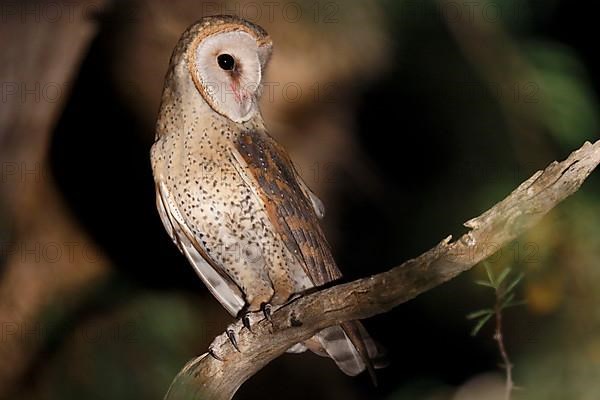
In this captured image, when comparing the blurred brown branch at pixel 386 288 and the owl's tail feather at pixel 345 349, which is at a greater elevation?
the blurred brown branch at pixel 386 288

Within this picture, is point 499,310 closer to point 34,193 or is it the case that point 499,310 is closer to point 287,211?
point 287,211

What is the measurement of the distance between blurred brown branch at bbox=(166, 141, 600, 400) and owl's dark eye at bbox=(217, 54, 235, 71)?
464 millimetres

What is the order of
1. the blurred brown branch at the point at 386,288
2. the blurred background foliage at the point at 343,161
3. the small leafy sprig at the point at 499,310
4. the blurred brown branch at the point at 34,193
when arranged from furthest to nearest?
the blurred brown branch at the point at 34,193 → the blurred background foliage at the point at 343,161 → the small leafy sprig at the point at 499,310 → the blurred brown branch at the point at 386,288

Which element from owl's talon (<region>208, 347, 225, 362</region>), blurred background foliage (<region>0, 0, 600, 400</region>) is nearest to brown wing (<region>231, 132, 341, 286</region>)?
owl's talon (<region>208, 347, 225, 362</region>)

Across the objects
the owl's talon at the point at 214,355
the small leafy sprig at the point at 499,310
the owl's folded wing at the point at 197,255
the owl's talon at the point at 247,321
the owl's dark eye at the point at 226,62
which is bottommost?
the small leafy sprig at the point at 499,310

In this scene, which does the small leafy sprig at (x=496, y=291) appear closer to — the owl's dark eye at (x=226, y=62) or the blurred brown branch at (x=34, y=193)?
the owl's dark eye at (x=226, y=62)

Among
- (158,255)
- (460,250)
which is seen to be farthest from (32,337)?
(460,250)

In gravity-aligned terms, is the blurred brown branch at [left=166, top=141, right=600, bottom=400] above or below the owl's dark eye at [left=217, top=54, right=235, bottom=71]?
below

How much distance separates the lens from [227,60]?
154cm

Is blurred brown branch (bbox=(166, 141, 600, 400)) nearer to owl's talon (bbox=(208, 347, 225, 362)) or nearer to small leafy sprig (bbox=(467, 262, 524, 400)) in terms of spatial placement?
owl's talon (bbox=(208, 347, 225, 362))

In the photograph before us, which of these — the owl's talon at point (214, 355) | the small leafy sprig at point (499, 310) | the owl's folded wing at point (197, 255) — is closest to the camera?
the small leafy sprig at point (499, 310)

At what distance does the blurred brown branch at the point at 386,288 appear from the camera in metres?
1.03

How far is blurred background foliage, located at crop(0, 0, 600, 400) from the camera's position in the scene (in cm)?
219

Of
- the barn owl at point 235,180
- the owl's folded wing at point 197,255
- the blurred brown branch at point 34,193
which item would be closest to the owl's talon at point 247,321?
the barn owl at point 235,180
